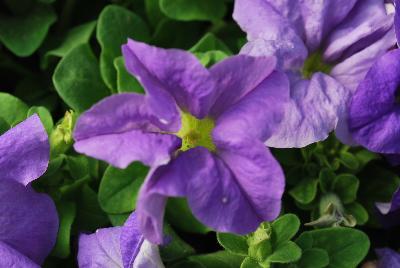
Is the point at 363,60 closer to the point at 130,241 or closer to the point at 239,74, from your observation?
the point at 239,74

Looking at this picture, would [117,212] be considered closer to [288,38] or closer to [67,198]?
[67,198]

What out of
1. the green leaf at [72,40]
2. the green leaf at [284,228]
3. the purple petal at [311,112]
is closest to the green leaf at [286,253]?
the green leaf at [284,228]

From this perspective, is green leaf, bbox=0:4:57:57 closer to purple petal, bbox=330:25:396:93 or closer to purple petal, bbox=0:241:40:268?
purple petal, bbox=0:241:40:268

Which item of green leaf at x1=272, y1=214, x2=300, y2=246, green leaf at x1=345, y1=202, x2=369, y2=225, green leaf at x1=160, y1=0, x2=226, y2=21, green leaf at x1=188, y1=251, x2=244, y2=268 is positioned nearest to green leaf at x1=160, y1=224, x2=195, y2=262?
green leaf at x1=188, y1=251, x2=244, y2=268

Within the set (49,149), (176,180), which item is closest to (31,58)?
(49,149)

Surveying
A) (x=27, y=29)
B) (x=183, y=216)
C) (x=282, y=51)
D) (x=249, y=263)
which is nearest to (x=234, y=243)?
(x=249, y=263)

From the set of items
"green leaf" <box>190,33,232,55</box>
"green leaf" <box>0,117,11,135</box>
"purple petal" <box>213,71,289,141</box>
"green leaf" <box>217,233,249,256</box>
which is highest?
"purple petal" <box>213,71,289,141</box>

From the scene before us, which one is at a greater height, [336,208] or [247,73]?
[247,73]
